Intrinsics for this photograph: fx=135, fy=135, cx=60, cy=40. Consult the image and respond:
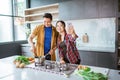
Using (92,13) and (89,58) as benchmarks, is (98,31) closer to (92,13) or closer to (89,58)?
(92,13)

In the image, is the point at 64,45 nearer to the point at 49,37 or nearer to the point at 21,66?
the point at 49,37

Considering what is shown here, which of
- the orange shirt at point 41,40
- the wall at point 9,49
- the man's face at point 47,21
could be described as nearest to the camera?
the man's face at point 47,21

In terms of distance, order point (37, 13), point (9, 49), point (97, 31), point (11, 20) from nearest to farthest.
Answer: point (97, 31)
point (9, 49)
point (11, 20)
point (37, 13)

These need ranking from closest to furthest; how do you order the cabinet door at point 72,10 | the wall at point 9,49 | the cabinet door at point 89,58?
the cabinet door at point 89,58 → the cabinet door at point 72,10 → the wall at point 9,49

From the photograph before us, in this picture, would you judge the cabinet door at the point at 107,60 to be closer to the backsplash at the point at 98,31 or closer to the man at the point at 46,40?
the backsplash at the point at 98,31

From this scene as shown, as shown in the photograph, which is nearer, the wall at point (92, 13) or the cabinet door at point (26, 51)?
the wall at point (92, 13)

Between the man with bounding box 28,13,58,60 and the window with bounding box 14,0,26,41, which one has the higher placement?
the window with bounding box 14,0,26,41

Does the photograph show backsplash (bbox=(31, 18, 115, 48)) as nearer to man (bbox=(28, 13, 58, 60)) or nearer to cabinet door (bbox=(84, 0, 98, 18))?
cabinet door (bbox=(84, 0, 98, 18))

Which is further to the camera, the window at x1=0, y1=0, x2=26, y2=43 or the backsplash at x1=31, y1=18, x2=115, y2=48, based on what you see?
the window at x1=0, y1=0, x2=26, y2=43

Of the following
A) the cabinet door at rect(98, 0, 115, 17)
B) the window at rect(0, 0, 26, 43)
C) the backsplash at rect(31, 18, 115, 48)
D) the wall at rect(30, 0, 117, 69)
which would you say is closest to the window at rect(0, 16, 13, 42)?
the window at rect(0, 0, 26, 43)

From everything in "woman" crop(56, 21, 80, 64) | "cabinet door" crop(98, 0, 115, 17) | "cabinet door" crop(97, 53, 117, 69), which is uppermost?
"cabinet door" crop(98, 0, 115, 17)

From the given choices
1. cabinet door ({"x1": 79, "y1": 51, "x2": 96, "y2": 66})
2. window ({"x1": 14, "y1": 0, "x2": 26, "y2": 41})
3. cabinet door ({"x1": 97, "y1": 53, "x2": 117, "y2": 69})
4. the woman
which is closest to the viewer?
the woman

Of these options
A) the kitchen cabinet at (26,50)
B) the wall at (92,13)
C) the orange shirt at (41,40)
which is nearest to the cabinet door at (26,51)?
the kitchen cabinet at (26,50)

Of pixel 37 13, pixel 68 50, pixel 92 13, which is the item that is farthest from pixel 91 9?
pixel 37 13
